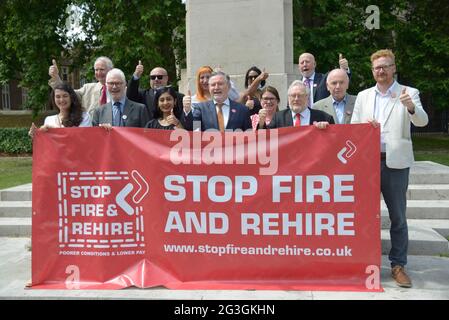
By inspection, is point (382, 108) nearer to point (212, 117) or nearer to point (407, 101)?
point (407, 101)

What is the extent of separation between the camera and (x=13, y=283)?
4816 mm

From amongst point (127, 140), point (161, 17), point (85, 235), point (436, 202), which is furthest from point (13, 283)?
point (161, 17)

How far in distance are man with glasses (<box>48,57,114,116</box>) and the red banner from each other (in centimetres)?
155

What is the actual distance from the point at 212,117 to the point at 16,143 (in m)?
18.7

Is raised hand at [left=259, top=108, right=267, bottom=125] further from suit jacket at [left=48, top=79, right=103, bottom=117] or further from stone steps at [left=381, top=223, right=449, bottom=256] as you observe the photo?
suit jacket at [left=48, top=79, right=103, bottom=117]

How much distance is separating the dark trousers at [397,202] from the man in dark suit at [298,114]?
28.3 inches

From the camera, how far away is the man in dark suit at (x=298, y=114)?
475cm

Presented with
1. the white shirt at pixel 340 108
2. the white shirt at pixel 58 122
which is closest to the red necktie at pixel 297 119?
the white shirt at pixel 340 108

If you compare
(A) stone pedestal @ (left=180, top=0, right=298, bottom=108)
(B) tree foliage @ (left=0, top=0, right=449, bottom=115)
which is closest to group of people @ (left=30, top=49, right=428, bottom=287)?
(A) stone pedestal @ (left=180, top=0, right=298, bottom=108)

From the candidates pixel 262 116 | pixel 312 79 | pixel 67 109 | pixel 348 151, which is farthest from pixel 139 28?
pixel 348 151

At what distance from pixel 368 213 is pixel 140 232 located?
2065mm

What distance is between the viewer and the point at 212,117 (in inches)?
200

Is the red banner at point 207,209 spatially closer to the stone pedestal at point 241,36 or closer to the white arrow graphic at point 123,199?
the white arrow graphic at point 123,199
